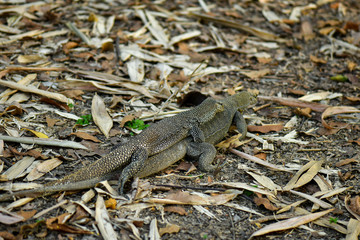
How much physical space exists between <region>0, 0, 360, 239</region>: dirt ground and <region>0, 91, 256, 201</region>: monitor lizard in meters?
0.13

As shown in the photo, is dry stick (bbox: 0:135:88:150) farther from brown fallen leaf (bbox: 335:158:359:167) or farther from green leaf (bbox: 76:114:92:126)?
brown fallen leaf (bbox: 335:158:359:167)

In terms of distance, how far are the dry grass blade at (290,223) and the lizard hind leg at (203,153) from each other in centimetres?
132

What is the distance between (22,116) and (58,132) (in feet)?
2.25

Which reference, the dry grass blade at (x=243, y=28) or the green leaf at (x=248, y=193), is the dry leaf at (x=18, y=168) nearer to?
the green leaf at (x=248, y=193)

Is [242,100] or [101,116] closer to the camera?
[101,116]

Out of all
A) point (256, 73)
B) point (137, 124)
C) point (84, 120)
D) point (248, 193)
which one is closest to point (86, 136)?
point (84, 120)

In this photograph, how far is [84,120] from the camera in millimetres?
6176

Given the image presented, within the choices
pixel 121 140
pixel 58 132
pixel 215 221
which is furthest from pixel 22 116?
pixel 215 221

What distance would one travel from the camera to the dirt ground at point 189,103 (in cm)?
457

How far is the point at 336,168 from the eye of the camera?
579 cm

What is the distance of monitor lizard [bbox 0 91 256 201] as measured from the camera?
15.0 ft

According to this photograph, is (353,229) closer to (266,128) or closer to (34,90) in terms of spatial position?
(266,128)

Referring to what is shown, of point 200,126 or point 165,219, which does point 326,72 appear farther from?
point 165,219

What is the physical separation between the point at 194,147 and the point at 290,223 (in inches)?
73.6
